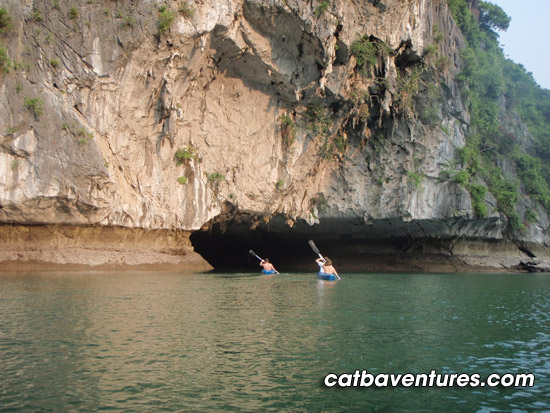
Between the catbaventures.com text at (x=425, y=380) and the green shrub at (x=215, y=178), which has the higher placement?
the green shrub at (x=215, y=178)

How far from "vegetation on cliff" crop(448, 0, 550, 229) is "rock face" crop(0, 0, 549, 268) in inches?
44.1

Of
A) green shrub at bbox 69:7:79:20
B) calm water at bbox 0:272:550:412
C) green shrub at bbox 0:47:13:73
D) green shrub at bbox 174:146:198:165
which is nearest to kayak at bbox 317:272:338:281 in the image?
calm water at bbox 0:272:550:412

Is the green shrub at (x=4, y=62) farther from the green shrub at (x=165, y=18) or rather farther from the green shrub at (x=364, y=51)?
the green shrub at (x=364, y=51)

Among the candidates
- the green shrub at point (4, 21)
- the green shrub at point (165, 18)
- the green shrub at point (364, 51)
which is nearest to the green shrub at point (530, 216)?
the green shrub at point (364, 51)

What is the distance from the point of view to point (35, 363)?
6680mm

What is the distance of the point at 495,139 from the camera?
35.3m

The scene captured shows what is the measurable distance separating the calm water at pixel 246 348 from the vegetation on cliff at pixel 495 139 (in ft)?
58.9

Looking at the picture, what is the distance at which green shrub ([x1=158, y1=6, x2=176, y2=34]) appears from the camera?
19.1 meters

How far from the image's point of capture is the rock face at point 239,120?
18.3m

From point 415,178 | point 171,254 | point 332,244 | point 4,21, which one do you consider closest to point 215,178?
point 171,254

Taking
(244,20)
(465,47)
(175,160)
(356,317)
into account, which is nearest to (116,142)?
(175,160)

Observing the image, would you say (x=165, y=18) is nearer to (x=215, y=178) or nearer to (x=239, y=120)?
(x=239, y=120)

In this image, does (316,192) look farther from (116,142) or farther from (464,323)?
(464,323)

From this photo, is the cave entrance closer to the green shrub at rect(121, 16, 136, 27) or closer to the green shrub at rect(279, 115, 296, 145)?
the green shrub at rect(279, 115, 296, 145)
